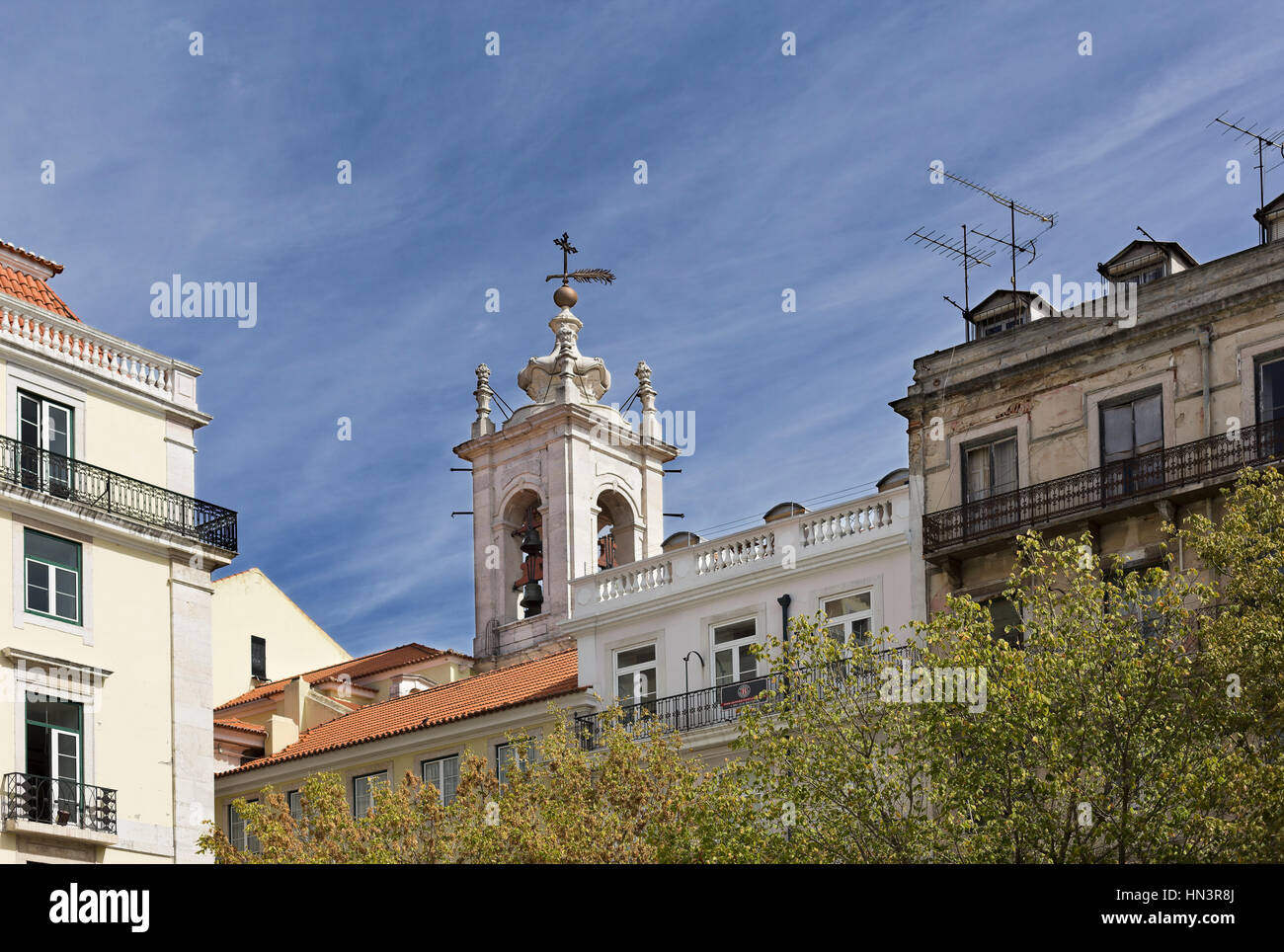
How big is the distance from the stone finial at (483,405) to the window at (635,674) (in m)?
34.5

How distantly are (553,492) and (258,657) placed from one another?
48.9 ft

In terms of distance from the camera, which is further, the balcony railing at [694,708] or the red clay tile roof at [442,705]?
the red clay tile roof at [442,705]

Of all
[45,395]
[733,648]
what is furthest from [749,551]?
[45,395]

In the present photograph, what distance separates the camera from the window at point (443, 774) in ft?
147

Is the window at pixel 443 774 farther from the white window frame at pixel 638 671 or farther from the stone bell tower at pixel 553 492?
the stone bell tower at pixel 553 492

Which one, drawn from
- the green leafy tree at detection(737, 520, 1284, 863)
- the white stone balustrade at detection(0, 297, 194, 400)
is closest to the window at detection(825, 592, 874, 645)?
the green leafy tree at detection(737, 520, 1284, 863)

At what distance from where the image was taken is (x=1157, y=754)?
81.8 feet

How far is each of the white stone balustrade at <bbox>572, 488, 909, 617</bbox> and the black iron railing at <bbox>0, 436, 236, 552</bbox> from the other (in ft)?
29.4

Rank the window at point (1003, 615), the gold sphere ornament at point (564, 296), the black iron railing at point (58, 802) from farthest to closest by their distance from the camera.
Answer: the gold sphere ornament at point (564, 296) → the window at point (1003, 615) → the black iron railing at point (58, 802)

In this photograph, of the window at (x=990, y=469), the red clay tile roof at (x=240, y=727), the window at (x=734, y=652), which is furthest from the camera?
the red clay tile roof at (x=240, y=727)

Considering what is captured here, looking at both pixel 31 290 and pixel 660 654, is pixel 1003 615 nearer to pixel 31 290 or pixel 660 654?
pixel 660 654

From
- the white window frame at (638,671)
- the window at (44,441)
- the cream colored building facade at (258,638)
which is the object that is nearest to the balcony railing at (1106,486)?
the white window frame at (638,671)

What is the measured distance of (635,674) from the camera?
141 feet
